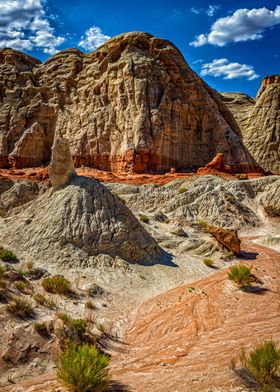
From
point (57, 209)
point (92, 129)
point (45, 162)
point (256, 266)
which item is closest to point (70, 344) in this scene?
point (57, 209)

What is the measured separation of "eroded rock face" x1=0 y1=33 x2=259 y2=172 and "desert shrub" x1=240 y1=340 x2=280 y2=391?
3421cm

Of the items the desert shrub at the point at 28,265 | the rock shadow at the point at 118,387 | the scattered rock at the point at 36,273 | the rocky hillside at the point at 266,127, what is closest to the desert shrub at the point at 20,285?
the scattered rock at the point at 36,273

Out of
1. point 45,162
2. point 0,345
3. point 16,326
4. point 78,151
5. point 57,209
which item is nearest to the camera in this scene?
point 0,345

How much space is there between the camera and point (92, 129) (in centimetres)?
4359

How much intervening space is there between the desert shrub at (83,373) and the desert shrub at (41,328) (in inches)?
83.2

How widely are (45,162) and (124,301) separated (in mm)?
37996

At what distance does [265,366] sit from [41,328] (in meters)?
4.75

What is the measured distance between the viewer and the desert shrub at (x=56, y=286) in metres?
10.7

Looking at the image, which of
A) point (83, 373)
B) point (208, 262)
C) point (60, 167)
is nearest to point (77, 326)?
point (83, 373)

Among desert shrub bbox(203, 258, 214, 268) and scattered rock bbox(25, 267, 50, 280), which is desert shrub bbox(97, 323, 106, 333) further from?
desert shrub bbox(203, 258, 214, 268)

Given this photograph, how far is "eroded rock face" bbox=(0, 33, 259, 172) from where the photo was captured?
135 ft

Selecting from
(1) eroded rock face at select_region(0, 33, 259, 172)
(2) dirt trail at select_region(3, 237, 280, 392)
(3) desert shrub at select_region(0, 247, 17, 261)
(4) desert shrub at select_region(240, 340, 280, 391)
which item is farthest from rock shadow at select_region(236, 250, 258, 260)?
Result: (1) eroded rock face at select_region(0, 33, 259, 172)

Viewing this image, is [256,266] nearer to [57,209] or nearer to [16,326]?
[57,209]

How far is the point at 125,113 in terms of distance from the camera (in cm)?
4219
